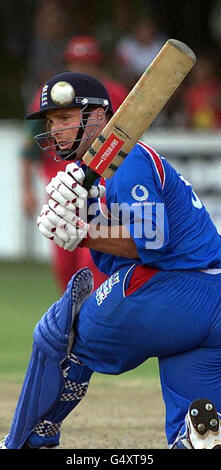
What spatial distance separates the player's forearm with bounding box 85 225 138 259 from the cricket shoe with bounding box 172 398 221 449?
2.15 ft

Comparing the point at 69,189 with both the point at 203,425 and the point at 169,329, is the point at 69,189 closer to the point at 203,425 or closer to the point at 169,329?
the point at 169,329

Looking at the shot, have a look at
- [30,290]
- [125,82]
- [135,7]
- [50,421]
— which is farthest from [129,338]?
[135,7]

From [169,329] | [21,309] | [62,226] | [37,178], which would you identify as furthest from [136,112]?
[37,178]

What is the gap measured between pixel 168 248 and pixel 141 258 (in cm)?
16

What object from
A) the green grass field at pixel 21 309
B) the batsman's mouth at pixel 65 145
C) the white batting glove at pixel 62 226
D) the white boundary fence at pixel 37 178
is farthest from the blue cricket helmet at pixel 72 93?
the white boundary fence at pixel 37 178

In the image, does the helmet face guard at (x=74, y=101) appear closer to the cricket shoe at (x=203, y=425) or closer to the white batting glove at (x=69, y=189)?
the white batting glove at (x=69, y=189)

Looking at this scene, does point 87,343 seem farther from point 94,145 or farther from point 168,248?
point 94,145

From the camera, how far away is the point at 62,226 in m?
4.03

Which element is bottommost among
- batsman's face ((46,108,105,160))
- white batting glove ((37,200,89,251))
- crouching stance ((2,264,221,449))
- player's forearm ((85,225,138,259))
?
crouching stance ((2,264,221,449))

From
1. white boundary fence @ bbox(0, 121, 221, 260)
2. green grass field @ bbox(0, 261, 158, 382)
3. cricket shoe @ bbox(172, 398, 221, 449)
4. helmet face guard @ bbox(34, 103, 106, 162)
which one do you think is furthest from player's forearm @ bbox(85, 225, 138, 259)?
white boundary fence @ bbox(0, 121, 221, 260)

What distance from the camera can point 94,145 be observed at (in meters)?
4.13

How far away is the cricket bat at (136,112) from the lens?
4094mm

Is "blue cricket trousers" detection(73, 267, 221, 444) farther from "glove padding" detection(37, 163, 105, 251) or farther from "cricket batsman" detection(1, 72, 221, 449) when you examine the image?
"glove padding" detection(37, 163, 105, 251)

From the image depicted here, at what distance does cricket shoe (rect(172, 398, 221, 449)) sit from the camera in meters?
4.19
